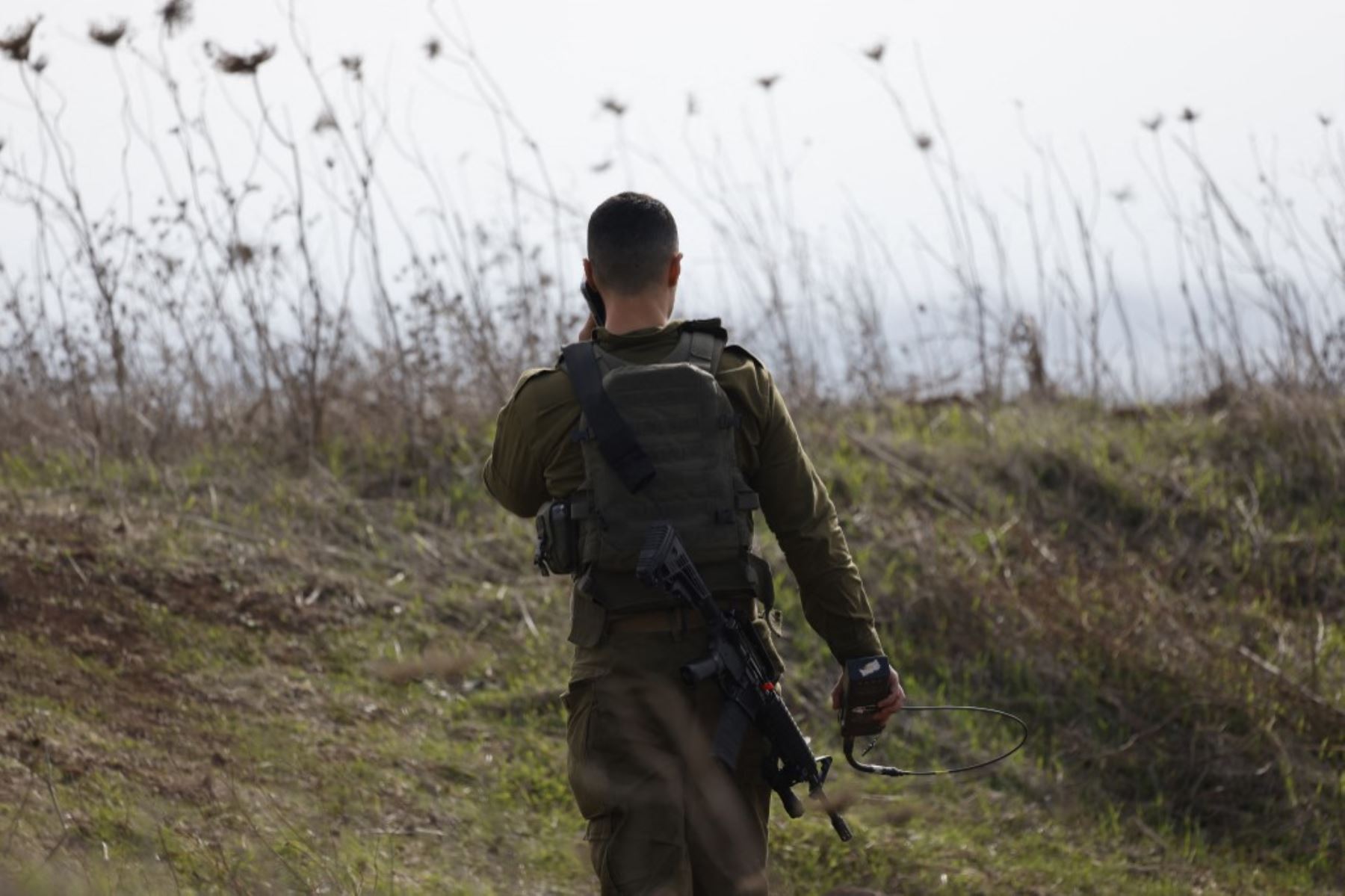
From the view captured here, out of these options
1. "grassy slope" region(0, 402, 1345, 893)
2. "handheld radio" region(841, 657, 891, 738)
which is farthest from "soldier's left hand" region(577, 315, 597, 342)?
"grassy slope" region(0, 402, 1345, 893)

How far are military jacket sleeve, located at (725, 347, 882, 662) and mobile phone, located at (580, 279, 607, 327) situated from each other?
30 centimetres

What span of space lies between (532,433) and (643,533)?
0.28 metres

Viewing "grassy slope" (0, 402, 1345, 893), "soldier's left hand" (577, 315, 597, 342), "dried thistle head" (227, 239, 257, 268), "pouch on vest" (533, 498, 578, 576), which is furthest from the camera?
"dried thistle head" (227, 239, 257, 268)

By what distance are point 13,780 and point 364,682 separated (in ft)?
4.83

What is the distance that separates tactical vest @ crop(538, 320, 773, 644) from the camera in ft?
8.71

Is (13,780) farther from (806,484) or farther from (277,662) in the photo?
(806,484)

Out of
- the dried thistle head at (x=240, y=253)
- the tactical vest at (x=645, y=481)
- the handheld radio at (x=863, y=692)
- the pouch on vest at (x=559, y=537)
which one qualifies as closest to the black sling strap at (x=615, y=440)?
the tactical vest at (x=645, y=481)

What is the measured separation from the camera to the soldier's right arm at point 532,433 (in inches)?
107

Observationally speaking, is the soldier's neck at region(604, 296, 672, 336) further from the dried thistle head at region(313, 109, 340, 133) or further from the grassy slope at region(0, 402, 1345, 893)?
the dried thistle head at region(313, 109, 340, 133)

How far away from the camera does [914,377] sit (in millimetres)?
8047

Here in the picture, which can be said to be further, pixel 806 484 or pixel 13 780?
pixel 13 780

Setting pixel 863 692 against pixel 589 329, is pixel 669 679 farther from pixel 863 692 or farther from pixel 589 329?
pixel 589 329

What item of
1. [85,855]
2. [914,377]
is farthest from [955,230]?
[85,855]

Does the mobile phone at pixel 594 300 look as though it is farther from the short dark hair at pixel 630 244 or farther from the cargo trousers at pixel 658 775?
the cargo trousers at pixel 658 775
